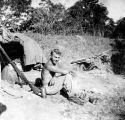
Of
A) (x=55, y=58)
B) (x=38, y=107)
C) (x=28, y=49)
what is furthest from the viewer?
(x=28, y=49)

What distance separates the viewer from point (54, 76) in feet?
17.4

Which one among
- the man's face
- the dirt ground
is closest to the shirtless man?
the man's face

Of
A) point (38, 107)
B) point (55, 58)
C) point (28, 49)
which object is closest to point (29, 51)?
point (28, 49)

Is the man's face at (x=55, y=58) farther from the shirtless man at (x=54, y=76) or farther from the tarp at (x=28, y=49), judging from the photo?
the tarp at (x=28, y=49)

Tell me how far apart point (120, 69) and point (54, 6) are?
36.8 ft

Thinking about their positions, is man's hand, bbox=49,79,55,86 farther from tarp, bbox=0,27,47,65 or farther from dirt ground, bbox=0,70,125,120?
tarp, bbox=0,27,47,65

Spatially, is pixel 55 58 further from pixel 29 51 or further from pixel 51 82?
pixel 29 51

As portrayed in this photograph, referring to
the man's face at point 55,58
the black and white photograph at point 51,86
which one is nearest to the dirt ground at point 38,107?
the black and white photograph at point 51,86

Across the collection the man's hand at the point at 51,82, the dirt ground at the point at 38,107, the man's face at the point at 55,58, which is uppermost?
the man's face at the point at 55,58

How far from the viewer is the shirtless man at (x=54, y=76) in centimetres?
517

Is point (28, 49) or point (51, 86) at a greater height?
point (28, 49)

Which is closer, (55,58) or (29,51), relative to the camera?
(55,58)

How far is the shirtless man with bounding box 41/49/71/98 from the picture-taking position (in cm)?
517

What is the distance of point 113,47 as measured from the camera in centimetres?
1230
